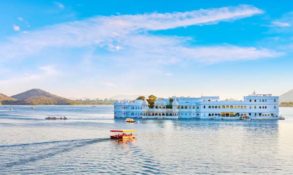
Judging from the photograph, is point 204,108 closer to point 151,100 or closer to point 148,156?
point 151,100

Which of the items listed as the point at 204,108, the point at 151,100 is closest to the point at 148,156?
the point at 204,108

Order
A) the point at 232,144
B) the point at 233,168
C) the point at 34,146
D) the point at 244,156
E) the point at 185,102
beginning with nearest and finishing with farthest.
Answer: the point at 233,168 → the point at 244,156 → the point at 34,146 → the point at 232,144 → the point at 185,102

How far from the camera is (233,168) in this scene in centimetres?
4359

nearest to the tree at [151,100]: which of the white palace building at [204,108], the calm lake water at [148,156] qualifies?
the white palace building at [204,108]

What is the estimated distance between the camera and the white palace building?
136m

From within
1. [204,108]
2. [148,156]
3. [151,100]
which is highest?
[151,100]

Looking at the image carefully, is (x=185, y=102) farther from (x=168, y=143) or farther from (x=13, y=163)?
(x=13, y=163)

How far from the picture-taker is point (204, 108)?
13938 cm

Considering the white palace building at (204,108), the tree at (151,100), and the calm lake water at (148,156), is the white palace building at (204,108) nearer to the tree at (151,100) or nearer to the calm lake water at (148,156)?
the tree at (151,100)

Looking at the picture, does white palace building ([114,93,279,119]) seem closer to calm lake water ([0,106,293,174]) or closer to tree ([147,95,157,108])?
tree ([147,95,157,108])

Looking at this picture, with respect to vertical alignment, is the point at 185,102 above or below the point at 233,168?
above

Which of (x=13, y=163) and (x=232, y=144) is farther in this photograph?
(x=232, y=144)

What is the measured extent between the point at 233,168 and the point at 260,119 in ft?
311

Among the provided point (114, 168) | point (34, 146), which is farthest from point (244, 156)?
point (34, 146)
